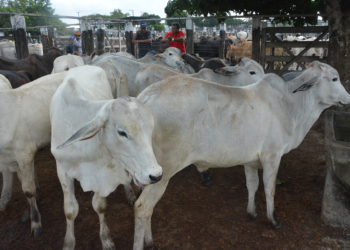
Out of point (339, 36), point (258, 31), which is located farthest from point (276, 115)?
point (258, 31)

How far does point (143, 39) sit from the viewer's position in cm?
870

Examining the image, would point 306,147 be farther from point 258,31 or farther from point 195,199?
point 258,31

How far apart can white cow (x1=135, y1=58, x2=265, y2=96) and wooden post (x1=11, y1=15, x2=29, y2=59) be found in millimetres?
4428

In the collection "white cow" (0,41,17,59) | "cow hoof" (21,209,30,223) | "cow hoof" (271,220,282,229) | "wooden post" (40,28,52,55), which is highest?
"wooden post" (40,28,52,55)

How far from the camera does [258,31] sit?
7539mm

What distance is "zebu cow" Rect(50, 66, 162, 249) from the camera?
86.0 inches

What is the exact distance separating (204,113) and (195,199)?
1.51 metres

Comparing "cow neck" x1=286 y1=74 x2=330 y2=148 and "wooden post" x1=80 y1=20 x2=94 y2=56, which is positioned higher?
"wooden post" x1=80 y1=20 x2=94 y2=56

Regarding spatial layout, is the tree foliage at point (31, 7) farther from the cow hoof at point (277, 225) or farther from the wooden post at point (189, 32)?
the cow hoof at point (277, 225)

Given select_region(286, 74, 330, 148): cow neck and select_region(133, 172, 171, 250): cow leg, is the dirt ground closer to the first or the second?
select_region(133, 172, 171, 250): cow leg

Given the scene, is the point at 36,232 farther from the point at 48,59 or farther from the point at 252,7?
the point at 252,7

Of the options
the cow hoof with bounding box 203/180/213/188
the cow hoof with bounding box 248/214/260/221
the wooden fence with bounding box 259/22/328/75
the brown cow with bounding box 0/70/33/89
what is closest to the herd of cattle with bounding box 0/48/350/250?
the cow hoof with bounding box 248/214/260/221

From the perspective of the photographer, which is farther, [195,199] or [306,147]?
[306,147]

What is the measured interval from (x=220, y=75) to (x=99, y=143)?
10.3 feet
